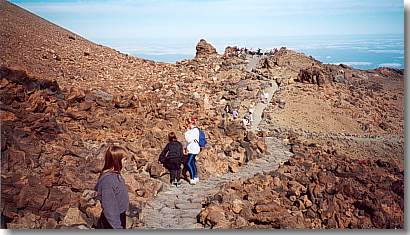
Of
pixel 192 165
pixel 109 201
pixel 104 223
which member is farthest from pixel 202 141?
pixel 109 201

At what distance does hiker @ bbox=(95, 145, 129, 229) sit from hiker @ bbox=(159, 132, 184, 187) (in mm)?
1210

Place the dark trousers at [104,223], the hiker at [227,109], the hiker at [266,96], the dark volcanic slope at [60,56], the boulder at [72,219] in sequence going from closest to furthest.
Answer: the dark trousers at [104,223] < the boulder at [72,219] < the dark volcanic slope at [60,56] < the hiker at [227,109] < the hiker at [266,96]

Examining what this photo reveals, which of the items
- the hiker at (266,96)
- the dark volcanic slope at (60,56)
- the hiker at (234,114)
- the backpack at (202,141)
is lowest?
the backpack at (202,141)

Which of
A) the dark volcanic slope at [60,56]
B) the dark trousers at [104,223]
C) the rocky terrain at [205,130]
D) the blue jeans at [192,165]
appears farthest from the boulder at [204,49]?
the dark trousers at [104,223]

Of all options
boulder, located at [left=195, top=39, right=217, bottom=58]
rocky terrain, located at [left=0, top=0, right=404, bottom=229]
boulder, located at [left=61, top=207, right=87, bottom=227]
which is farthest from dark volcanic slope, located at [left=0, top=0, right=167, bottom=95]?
boulder, located at [left=61, top=207, right=87, bottom=227]

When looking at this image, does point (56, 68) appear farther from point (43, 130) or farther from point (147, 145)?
point (147, 145)

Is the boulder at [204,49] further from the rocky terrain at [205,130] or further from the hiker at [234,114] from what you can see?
the hiker at [234,114]

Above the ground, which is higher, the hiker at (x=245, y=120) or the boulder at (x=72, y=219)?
the hiker at (x=245, y=120)

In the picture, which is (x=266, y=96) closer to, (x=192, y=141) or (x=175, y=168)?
(x=192, y=141)

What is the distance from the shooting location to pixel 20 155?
5.48 m

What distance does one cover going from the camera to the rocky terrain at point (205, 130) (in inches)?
209

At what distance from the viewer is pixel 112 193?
443 centimetres

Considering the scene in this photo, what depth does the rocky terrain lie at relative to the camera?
5.30m

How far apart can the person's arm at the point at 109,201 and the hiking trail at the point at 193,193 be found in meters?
0.60
